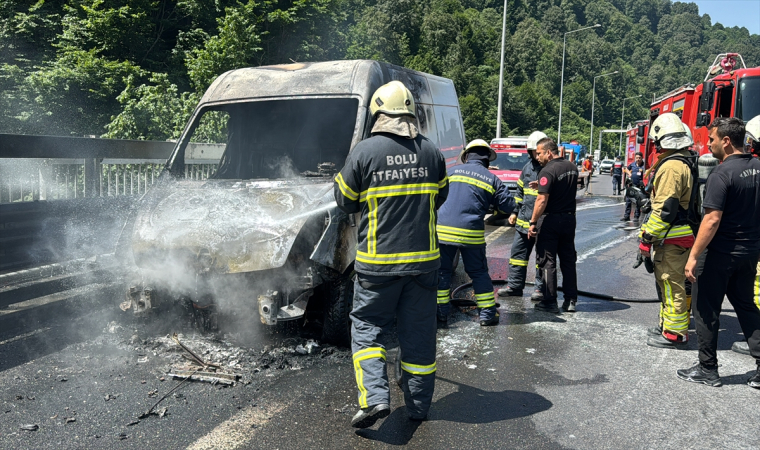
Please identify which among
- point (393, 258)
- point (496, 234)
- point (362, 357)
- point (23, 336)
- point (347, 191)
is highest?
point (347, 191)

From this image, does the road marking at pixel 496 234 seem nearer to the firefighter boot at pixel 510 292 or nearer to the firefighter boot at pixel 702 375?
the firefighter boot at pixel 510 292

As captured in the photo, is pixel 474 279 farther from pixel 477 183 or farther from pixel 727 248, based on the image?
pixel 727 248

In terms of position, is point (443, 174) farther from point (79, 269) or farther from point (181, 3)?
point (181, 3)

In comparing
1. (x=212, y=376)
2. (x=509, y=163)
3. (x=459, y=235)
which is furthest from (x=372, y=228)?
(x=509, y=163)

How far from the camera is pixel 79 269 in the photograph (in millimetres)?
6934

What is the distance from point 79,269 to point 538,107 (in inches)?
2989

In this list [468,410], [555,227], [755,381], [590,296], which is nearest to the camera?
[468,410]

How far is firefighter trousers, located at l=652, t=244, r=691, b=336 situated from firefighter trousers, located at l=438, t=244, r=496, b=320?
1.45 metres

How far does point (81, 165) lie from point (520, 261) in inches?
198

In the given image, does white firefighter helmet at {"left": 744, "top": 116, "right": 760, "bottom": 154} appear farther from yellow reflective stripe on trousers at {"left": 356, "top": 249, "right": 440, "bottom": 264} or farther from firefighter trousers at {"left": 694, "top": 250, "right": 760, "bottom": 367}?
yellow reflective stripe on trousers at {"left": 356, "top": 249, "right": 440, "bottom": 264}

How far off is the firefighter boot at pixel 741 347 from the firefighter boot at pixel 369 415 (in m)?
3.37

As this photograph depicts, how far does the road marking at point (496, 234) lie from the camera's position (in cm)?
1157

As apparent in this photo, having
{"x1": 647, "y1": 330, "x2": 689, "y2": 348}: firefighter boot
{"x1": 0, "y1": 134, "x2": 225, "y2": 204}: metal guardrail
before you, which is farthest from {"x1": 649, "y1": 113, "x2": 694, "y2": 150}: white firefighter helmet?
{"x1": 0, "y1": 134, "x2": 225, "y2": 204}: metal guardrail

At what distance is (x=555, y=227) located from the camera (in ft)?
21.4
